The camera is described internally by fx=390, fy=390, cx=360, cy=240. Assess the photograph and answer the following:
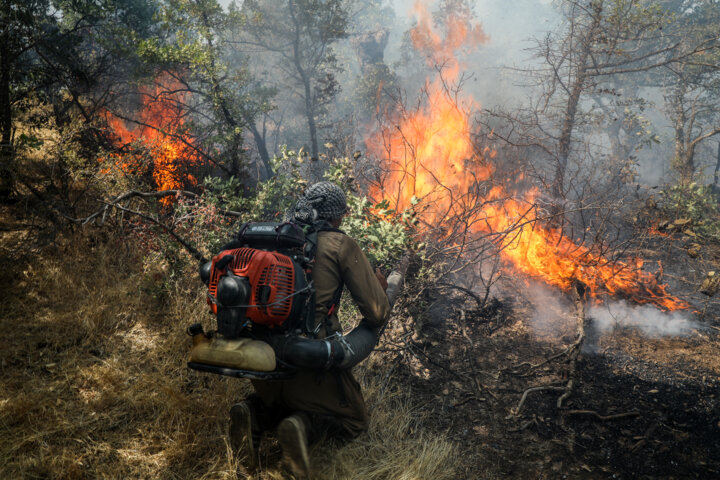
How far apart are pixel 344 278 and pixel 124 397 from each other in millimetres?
2122

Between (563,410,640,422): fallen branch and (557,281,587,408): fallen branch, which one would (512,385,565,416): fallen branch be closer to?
(557,281,587,408): fallen branch

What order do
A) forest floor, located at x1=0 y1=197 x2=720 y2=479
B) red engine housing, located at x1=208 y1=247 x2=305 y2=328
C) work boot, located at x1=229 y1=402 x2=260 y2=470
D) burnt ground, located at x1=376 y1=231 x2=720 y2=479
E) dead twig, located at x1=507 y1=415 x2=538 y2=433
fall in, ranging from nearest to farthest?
red engine housing, located at x1=208 y1=247 x2=305 y2=328
work boot, located at x1=229 y1=402 x2=260 y2=470
forest floor, located at x1=0 y1=197 x2=720 y2=479
burnt ground, located at x1=376 y1=231 x2=720 y2=479
dead twig, located at x1=507 y1=415 x2=538 y2=433

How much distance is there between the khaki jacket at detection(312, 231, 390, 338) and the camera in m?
2.44

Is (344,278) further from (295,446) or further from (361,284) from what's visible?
(295,446)

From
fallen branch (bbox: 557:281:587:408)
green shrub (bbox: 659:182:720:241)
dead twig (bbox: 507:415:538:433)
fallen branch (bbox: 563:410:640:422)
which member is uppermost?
green shrub (bbox: 659:182:720:241)

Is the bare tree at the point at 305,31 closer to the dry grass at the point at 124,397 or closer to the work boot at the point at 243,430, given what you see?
the dry grass at the point at 124,397

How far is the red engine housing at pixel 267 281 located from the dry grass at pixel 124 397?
3.56 feet

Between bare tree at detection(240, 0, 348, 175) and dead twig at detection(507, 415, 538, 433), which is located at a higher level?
bare tree at detection(240, 0, 348, 175)

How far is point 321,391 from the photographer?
8.09 feet

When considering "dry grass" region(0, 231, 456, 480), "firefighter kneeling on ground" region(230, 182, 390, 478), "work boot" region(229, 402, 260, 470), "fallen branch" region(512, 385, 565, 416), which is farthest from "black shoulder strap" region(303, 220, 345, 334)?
"fallen branch" region(512, 385, 565, 416)

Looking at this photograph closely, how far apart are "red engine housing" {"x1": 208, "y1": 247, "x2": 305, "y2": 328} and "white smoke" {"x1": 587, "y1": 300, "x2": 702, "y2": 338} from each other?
4804 millimetres

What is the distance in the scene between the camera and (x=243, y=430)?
2.43m

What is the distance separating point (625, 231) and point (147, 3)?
60.1 feet

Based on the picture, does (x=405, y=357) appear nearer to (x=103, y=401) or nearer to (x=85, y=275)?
(x=103, y=401)
